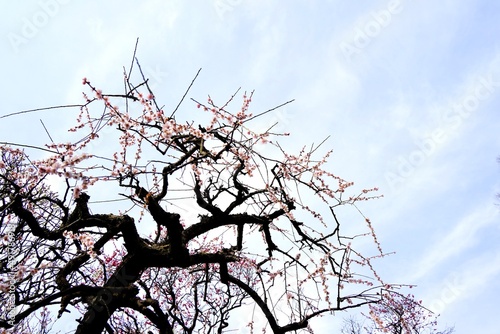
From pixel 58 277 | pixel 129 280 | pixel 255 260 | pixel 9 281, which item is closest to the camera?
pixel 9 281

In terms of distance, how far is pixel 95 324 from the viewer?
12.5ft

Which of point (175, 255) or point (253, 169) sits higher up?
point (253, 169)

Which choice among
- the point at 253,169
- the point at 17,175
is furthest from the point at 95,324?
the point at 253,169

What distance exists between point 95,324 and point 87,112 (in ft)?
7.21

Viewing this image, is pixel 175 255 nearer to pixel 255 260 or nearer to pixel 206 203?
pixel 206 203

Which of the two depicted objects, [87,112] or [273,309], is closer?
[87,112]

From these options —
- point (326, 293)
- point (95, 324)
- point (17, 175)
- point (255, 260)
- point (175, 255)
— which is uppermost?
point (17, 175)

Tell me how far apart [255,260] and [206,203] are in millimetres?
1293

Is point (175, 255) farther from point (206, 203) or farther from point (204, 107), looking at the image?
point (204, 107)

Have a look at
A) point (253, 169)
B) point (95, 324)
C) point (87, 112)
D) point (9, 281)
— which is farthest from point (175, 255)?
point (87, 112)

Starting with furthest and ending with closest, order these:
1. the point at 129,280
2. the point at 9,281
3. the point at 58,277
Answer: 1. the point at 129,280
2. the point at 58,277
3. the point at 9,281

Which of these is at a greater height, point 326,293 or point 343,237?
point 343,237

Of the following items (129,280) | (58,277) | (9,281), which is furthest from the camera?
(129,280)

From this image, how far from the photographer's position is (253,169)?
4262 mm
